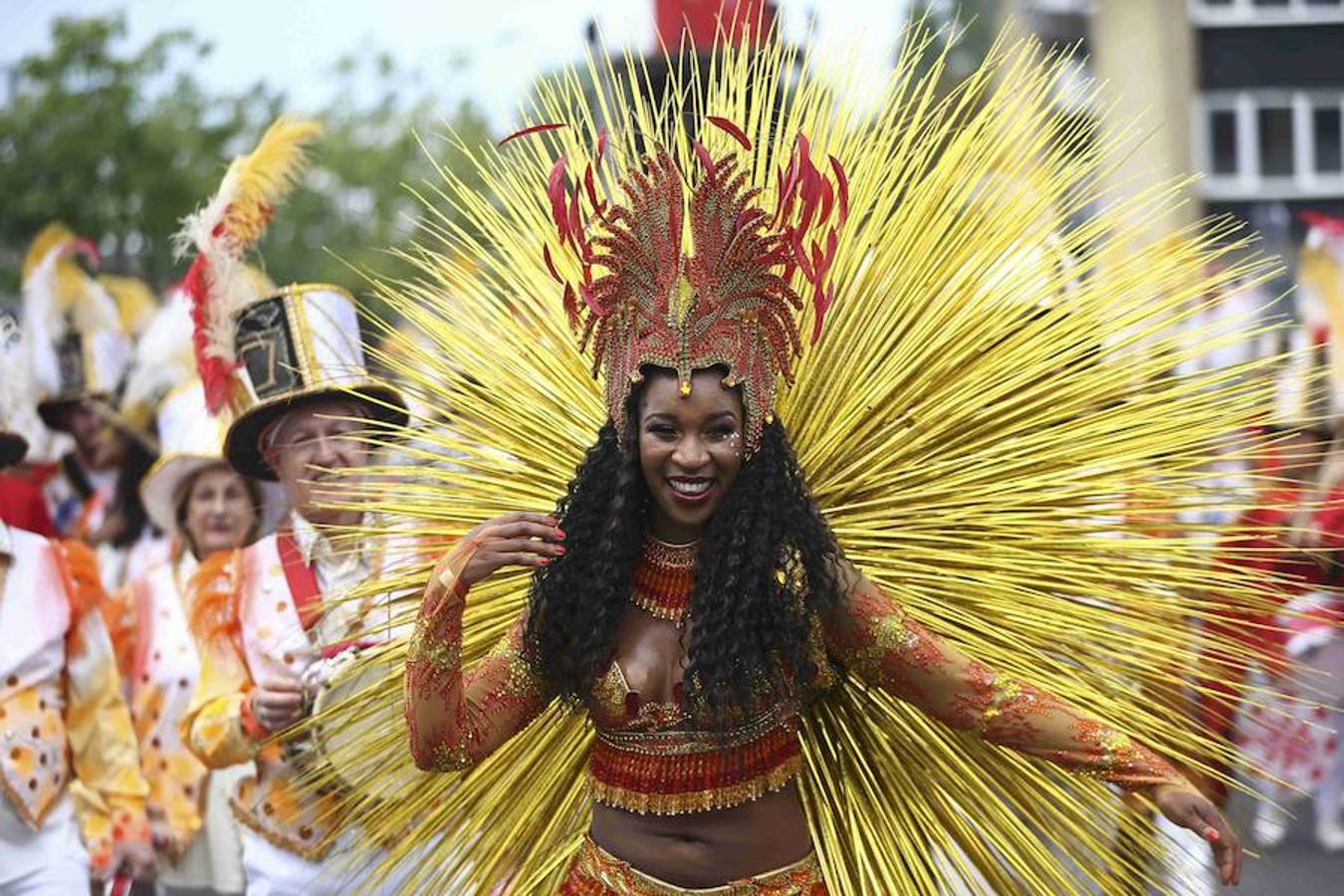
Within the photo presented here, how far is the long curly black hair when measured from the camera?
3633mm

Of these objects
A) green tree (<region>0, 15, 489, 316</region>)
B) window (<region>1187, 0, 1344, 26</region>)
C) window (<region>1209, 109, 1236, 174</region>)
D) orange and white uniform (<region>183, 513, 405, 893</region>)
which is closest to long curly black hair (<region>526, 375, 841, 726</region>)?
orange and white uniform (<region>183, 513, 405, 893</region>)

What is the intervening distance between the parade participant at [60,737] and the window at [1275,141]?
96.0 feet

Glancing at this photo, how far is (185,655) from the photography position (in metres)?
7.38

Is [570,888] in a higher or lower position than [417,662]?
lower

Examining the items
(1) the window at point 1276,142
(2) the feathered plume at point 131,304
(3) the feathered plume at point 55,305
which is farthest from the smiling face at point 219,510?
(1) the window at point 1276,142

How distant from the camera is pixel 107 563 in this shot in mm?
9250

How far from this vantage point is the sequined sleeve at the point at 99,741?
6.02m

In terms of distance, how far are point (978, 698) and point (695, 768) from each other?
1.61 ft

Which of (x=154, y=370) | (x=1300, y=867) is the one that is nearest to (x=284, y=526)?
(x=154, y=370)

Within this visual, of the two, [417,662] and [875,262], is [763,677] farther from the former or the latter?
[875,262]

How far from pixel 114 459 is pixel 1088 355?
20.7 feet

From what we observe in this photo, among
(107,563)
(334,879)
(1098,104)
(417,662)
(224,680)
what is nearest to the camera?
(417,662)

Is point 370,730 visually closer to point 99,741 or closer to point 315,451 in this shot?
point 315,451

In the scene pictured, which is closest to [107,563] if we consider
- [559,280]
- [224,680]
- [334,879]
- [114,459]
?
[114,459]
